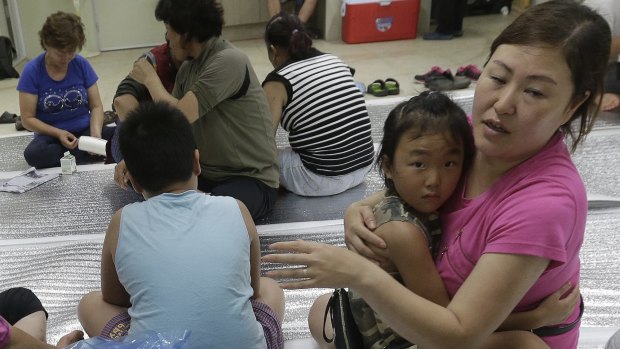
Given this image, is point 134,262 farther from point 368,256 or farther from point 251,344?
point 368,256

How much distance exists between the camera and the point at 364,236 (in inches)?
50.5

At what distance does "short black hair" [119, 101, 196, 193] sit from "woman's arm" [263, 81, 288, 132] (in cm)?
101

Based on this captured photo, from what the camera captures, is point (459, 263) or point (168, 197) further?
point (168, 197)

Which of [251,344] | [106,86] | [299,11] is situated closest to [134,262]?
[251,344]

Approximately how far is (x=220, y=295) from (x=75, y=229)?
4.30ft

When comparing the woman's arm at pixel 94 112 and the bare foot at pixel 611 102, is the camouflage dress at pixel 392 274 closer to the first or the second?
the woman's arm at pixel 94 112

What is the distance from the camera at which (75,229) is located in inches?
97.3

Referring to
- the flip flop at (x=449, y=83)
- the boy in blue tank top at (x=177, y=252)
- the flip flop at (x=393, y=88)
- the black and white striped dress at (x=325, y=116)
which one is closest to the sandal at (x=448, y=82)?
the flip flop at (x=449, y=83)

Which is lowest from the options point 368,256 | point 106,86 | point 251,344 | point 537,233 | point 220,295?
point 106,86

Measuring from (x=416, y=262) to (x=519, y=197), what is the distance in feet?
0.80

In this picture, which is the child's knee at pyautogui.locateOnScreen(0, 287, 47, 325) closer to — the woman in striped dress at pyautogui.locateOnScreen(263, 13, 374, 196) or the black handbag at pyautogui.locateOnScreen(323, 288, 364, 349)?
the black handbag at pyautogui.locateOnScreen(323, 288, 364, 349)

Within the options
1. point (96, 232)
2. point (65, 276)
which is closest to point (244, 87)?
point (96, 232)

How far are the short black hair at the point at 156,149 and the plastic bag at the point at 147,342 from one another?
394mm

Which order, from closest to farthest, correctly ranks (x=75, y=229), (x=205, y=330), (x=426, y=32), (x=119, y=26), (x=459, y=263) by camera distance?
(x=459, y=263)
(x=205, y=330)
(x=75, y=229)
(x=119, y=26)
(x=426, y=32)
